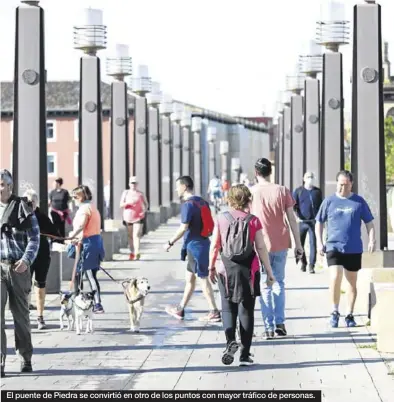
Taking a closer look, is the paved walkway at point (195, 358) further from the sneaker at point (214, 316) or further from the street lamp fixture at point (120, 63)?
the street lamp fixture at point (120, 63)

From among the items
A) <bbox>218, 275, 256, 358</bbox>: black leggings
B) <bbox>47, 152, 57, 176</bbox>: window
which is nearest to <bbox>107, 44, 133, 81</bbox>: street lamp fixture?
<bbox>218, 275, 256, 358</bbox>: black leggings

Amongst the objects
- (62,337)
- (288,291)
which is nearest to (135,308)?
(62,337)

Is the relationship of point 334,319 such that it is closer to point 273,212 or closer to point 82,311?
point 273,212

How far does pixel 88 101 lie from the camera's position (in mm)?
29328

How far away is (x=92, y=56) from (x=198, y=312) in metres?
11.6

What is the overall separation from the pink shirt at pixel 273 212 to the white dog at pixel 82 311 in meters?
2.07

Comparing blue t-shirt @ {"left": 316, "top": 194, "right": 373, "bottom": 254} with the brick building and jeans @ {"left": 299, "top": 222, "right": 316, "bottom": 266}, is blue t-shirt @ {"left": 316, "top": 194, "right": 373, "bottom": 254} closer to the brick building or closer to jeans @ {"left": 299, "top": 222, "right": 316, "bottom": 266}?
jeans @ {"left": 299, "top": 222, "right": 316, "bottom": 266}

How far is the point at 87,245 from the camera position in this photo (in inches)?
709

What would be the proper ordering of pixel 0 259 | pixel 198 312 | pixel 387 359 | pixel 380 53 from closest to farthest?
pixel 0 259
pixel 387 359
pixel 198 312
pixel 380 53

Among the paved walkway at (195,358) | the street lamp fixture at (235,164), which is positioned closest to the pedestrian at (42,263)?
the paved walkway at (195,358)

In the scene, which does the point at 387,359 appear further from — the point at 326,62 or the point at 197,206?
the point at 326,62

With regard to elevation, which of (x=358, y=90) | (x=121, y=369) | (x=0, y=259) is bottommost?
(x=121, y=369)

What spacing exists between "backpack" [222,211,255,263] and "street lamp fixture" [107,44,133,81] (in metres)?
21.9

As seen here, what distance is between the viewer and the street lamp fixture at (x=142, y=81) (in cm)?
4434
